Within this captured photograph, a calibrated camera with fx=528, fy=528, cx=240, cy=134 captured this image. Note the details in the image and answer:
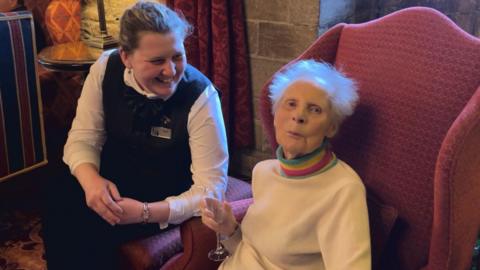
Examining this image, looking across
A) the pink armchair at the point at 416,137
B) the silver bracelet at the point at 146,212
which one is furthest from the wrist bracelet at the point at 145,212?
the pink armchair at the point at 416,137

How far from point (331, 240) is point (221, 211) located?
0.95 feet

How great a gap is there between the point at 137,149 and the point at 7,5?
5.75 feet

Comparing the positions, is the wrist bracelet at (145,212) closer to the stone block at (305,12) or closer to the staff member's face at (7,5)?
the stone block at (305,12)

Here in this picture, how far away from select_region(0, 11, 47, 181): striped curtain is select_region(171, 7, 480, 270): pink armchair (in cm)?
123

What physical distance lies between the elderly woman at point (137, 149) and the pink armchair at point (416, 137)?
199 millimetres

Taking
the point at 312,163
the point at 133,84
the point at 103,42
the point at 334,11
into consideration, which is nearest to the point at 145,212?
the point at 133,84

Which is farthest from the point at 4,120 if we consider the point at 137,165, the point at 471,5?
the point at 471,5

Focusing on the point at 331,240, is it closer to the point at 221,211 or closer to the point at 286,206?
the point at 286,206

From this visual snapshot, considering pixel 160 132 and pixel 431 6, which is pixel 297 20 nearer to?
pixel 431 6

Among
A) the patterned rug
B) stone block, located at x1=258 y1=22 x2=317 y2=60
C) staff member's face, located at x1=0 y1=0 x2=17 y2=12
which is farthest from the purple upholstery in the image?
staff member's face, located at x1=0 y1=0 x2=17 y2=12

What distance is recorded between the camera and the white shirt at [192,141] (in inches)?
56.8

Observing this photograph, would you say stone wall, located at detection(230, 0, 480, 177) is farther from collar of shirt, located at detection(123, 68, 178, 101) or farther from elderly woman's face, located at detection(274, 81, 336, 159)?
elderly woman's face, located at detection(274, 81, 336, 159)

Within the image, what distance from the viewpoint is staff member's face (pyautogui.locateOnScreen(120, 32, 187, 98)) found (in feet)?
4.60

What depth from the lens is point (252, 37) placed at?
236 centimetres
